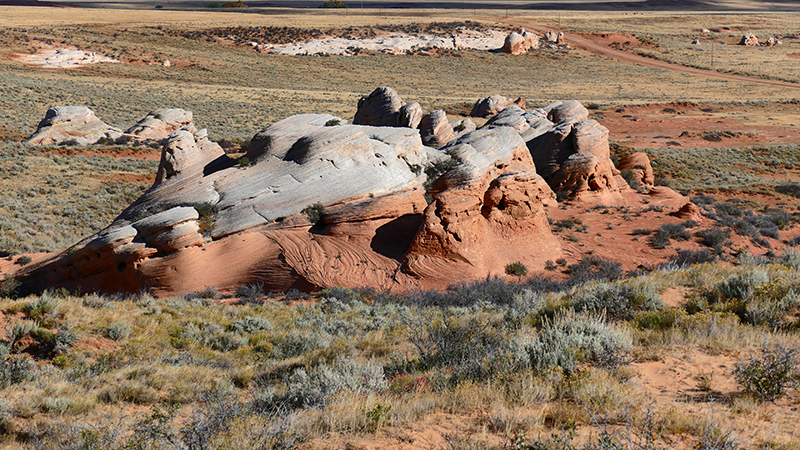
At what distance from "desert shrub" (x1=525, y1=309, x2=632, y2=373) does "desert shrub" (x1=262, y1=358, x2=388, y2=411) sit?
200 centimetres

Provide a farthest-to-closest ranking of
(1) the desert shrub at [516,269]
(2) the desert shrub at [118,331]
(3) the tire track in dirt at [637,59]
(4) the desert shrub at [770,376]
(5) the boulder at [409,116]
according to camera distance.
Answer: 1. (3) the tire track in dirt at [637,59]
2. (5) the boulder at [409,116]
3. (1) the desert shrub at [516,269]
4. (2) the desert shrub at [118,331]
5. (4) the desert shrub at [770,376]

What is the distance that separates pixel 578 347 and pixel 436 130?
900 inches

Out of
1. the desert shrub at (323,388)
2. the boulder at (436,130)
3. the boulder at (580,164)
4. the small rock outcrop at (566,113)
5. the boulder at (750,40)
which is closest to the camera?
the desert shrub at (323,388)

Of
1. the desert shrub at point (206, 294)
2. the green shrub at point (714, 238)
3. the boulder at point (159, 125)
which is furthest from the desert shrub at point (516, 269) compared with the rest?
the boulder at point (159, 125)

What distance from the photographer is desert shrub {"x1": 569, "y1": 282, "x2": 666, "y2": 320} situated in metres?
8.66

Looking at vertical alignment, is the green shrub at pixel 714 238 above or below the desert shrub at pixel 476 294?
below

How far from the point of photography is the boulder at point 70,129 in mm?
33156

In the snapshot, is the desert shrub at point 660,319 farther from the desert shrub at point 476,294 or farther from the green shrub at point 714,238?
the green shrub at point 714,238

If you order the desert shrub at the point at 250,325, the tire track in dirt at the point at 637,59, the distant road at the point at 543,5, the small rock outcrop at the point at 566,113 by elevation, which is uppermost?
the distant road at the point at 543,5

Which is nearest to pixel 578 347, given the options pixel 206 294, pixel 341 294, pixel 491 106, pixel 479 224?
pixel 341 294

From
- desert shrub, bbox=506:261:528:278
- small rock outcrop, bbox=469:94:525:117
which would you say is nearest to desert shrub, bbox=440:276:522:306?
desert shrub, bbox=506:261:528:278

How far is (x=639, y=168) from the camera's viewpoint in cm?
2870

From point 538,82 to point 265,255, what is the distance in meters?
65.6

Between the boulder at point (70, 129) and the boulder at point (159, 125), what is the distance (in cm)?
131
